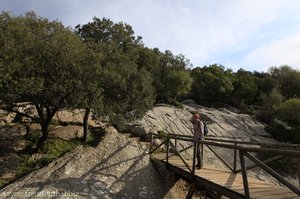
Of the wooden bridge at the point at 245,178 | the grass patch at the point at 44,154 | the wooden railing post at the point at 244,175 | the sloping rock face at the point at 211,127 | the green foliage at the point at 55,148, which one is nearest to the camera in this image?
the wooden bridge at the point at 245,178

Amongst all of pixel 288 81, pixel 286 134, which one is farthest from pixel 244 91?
pixel 286 134

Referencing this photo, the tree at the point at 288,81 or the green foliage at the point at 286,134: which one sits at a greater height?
the tree at the point at 288,81

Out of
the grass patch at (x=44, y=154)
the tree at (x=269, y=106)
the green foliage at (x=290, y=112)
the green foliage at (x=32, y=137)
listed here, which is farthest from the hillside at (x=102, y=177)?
the tree at (x=269, y=106)

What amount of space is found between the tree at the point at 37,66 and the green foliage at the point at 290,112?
28.9 metres

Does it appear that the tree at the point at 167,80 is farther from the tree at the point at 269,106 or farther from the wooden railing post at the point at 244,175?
the wooden railing post at the point at 244,175

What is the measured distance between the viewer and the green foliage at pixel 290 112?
126 feet

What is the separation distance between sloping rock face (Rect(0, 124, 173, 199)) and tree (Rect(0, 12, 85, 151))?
9.87ft

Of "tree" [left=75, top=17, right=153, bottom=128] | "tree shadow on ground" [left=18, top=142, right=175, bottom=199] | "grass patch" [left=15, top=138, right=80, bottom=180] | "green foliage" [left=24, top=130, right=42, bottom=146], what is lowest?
"tree shadow on ground" [left=18, top=142, right=175, bottom=199]

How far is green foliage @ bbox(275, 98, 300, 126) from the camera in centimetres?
3850

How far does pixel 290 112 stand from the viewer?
128 ft

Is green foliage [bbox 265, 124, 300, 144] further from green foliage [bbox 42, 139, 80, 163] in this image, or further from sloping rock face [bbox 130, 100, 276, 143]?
green foliage [bbox 42, 139, 80, 163]

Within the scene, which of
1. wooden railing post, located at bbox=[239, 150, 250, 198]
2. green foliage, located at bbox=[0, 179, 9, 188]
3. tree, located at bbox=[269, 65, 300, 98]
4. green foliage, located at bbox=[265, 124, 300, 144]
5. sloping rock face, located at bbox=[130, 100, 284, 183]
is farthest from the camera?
tree, located at bbox=[269, 65, 300, 98]

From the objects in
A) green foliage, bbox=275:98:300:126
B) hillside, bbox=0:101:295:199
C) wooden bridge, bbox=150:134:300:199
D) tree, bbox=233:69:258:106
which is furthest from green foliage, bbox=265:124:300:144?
wooden bridge, bbox=150:134:300:199

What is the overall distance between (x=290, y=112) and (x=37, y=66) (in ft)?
103
